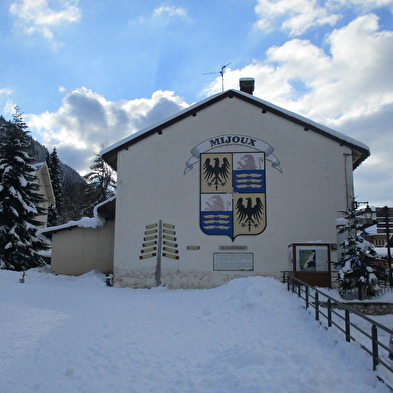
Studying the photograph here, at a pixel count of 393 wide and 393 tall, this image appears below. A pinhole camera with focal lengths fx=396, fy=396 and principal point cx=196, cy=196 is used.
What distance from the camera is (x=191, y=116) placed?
1806 centimetres

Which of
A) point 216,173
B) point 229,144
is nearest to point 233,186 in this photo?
point 216,173

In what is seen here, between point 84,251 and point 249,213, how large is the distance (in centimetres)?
948

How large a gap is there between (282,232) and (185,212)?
13.9 ft

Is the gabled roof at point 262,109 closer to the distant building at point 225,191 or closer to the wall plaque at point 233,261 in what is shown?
the distant building at point 225,191

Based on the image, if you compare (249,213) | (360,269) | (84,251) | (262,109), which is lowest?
(360,269)

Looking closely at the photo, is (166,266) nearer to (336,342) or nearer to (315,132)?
(315,132)

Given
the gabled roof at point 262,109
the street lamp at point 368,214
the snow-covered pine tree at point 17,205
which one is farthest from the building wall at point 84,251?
the street lamp at point 368,214

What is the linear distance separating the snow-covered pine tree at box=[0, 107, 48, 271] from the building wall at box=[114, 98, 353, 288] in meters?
8.78

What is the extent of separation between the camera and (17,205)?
23.8 meters

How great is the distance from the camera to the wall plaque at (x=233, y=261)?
16.7 m

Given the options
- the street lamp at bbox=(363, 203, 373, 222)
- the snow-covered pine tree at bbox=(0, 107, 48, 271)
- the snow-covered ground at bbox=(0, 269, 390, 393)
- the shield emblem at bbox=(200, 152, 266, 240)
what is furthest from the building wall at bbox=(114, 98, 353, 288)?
the snow-covered pine tree at bbox=(0, 107, 48, 271)

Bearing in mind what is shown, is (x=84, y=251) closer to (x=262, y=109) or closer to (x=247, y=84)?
(x=262, y=109)

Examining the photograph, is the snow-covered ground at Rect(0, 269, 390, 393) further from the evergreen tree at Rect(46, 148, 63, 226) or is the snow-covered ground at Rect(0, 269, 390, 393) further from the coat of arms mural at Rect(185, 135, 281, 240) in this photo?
the evergreen tree at Rect(46, 148, 63, 226)

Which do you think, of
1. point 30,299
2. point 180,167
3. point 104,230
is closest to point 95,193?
point 104,230
